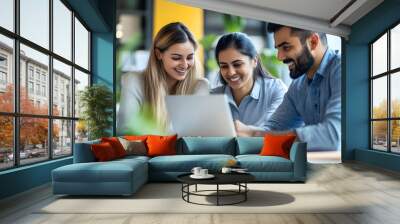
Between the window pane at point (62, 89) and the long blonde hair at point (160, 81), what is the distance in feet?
6.48

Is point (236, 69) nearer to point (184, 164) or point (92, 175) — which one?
point (184, 164)

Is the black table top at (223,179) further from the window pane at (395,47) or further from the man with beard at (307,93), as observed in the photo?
the window pane at (395,47)

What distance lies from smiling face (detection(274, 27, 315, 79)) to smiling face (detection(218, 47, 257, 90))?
72cm

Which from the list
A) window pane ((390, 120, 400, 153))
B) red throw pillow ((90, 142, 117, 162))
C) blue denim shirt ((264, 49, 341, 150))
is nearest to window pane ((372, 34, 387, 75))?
blue denim shirt ((264, 49, 341, 150))

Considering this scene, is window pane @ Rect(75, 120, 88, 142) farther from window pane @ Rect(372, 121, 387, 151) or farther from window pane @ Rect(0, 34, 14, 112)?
window pane @ Rect(372, 121, 387, 151)

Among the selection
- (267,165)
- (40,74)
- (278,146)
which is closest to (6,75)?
(40,74)

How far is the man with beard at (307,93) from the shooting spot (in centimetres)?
888

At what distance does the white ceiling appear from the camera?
7910 millimetres

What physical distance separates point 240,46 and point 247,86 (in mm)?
935

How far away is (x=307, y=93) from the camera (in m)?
8.93

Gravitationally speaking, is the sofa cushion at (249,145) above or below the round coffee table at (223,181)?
above

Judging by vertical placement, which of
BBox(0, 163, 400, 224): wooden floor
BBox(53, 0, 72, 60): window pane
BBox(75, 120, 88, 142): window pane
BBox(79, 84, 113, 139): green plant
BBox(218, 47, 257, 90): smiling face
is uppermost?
BBox(53, 0, 72, 60): window pane

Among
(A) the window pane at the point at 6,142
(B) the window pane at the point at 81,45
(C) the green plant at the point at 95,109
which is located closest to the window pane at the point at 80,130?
(C) the green plant at the point at 95,109

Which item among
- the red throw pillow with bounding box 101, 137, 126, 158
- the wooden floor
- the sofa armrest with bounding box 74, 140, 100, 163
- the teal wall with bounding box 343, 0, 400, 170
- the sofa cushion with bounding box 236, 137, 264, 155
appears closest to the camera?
the wooden floor
